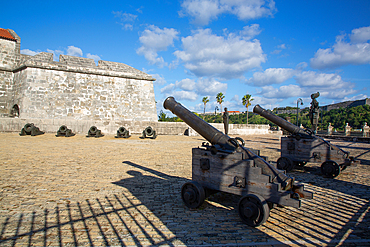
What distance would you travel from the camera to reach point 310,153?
6281mm

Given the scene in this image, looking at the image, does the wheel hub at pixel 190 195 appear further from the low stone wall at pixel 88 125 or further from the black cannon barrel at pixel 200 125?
the low stone wall at pixel 88 125

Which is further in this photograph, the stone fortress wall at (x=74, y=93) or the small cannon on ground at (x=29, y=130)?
the stone fortress wall at (x=74, y=93)

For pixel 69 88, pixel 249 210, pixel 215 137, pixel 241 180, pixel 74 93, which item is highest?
pixel 69 88

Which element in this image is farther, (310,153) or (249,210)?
(310,153)

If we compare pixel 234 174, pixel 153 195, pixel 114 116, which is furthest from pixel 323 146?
pixel 114 116

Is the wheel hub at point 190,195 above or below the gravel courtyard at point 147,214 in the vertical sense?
Answer: above

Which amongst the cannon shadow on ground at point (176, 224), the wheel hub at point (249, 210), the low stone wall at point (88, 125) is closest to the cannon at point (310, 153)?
the cannon shadow on ground at point (176, 224)

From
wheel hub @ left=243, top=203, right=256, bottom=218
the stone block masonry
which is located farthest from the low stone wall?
wheel hub @ left=243, top=203, right=256, bottom=218

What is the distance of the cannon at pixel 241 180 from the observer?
3.00 meters

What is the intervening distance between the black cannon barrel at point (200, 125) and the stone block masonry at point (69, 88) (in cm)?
1613

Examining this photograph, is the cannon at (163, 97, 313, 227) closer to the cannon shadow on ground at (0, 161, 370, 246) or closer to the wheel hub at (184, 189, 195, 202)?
the wheel hub at (184, 189, 195, 202)

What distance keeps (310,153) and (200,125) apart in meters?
4.17

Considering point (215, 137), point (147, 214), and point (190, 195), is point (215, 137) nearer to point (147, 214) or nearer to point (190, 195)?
point (190, 195)

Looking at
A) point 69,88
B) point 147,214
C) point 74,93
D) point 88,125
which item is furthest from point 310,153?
point 69,88
